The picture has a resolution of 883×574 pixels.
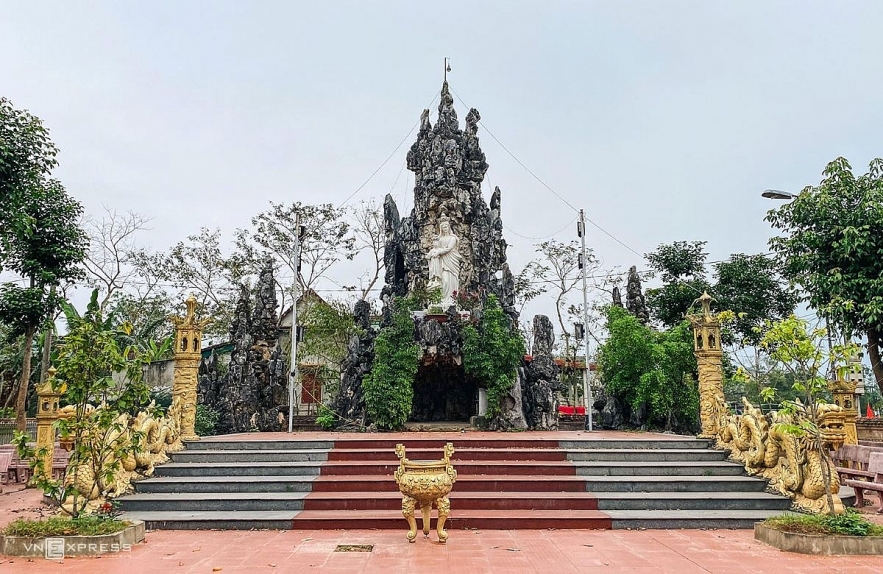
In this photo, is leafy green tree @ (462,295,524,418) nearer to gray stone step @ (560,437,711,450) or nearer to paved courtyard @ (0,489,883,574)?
gray stone step @ (560,437,711,450)

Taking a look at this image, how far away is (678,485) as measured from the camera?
7699 millimetres

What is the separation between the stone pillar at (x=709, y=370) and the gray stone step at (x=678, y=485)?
1509 mm

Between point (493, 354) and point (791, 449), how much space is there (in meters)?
6.60

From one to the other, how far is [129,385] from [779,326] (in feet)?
22.8

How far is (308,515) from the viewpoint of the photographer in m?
6.95

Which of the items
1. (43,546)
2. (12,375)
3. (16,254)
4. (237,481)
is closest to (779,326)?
(237,481)

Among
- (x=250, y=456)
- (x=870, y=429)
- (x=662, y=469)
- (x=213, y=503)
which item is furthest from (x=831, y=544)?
(x=870, y=429)

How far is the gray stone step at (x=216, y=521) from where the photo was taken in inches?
268

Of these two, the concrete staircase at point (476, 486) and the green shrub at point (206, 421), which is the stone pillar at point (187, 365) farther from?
the green shrub at point (206, 421)

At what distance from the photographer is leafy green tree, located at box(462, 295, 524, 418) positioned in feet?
42.6

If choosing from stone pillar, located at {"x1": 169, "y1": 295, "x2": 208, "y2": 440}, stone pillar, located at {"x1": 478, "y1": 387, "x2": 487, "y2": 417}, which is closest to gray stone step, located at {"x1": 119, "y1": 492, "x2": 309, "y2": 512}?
stone pillar, located at {"x1": 169, "y1": 295, "x2": 208, "y2": 440}

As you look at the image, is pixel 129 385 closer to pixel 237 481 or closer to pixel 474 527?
pixel 237 481

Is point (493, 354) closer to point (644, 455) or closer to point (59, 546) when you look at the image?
point (644, 455)

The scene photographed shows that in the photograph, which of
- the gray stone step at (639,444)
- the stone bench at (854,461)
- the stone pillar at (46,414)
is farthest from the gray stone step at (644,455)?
the stone pillar at (46,414)
